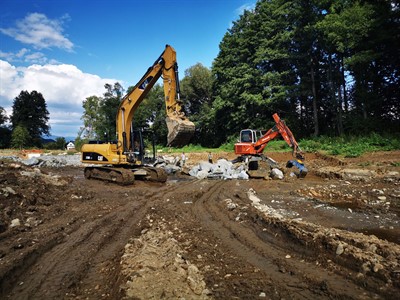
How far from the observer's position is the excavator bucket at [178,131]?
962cm

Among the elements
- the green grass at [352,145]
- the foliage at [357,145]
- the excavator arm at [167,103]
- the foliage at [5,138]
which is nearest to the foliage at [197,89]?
the green grass at [352,145]

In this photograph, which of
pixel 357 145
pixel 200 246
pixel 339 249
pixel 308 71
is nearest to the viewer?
pixel 339 249

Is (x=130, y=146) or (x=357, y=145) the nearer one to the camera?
(x=130, y=146)

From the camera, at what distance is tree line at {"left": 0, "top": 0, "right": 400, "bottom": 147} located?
1856 cm

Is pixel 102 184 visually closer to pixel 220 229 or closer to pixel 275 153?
pixel 220 229

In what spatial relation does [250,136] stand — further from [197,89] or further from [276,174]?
[197,89]

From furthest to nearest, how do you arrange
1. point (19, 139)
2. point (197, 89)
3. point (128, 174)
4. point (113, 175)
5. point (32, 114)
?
1. point (32, 114)
2. point (19, 139)
3. point (197, 89)
4. point (113, 175)
5. point (128, 174)

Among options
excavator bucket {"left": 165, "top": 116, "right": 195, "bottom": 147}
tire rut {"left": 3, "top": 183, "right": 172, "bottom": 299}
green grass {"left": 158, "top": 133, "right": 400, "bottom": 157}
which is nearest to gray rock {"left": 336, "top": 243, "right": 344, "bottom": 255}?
tire rut {"left": 3, "top": 183, "right": 172, "bottom": 299}

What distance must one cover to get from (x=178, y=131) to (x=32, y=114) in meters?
62.1

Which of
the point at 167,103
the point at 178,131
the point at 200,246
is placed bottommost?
the point at 200,246

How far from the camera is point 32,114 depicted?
60.5 metres

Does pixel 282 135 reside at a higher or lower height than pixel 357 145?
higher

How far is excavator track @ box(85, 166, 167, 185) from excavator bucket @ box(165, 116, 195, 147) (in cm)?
293

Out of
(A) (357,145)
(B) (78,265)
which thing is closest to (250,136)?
(A) (357,145)
